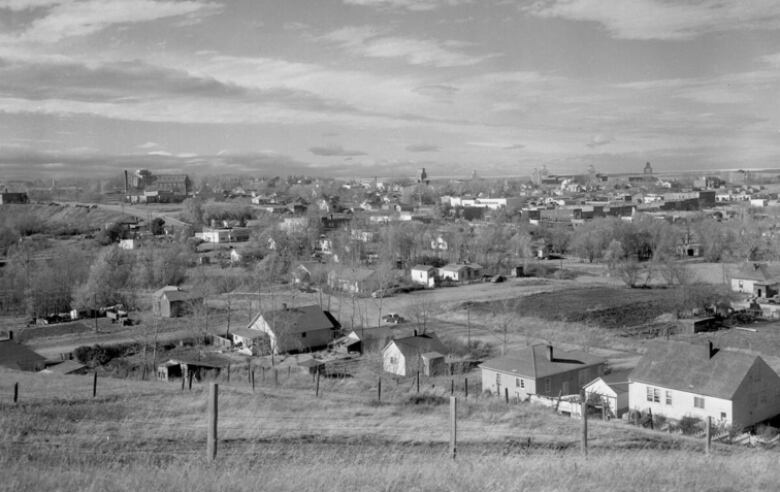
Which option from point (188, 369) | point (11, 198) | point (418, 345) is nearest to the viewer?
point (188, 369)

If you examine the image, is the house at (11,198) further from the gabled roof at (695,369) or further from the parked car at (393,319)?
the gabled roof at (695,369)

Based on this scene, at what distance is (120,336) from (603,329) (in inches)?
663

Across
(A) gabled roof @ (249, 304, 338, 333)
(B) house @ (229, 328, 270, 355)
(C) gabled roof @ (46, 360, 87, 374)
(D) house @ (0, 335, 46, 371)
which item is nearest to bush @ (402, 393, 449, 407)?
(C) gabled roof @ (46, 360, 87, 374)

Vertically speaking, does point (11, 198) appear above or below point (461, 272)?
above

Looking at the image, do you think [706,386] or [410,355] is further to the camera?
[410,355]

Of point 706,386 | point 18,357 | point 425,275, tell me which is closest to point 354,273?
point 425,275

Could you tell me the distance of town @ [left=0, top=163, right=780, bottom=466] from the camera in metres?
14.7

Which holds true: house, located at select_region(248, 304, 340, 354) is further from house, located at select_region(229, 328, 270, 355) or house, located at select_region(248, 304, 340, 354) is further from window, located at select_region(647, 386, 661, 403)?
window, located at select_region(647, 386, 661, 403)

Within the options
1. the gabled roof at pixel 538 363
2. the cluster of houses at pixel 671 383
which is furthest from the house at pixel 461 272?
the cluster of houses at pixel 671 383

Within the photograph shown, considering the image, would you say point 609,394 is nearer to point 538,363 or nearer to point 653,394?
point 653,394

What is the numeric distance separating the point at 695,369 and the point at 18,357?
52.6 ft

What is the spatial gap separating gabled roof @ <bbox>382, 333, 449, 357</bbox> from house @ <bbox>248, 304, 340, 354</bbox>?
3.89m

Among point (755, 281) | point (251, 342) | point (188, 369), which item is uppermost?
point (755, 281)

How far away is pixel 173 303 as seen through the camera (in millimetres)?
27859
